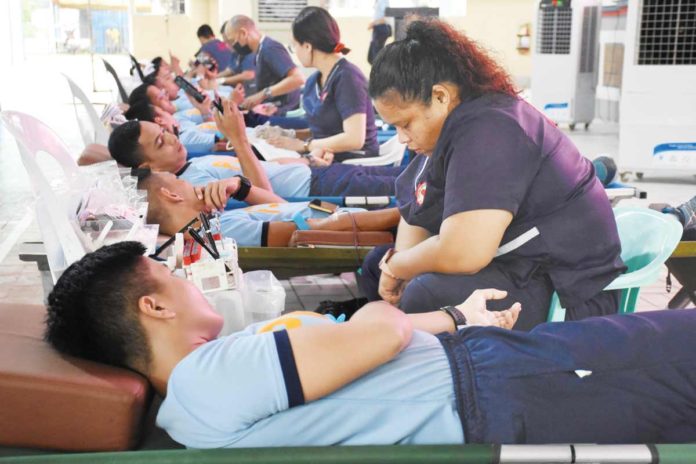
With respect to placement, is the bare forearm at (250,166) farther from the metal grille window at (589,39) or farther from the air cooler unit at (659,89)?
the metal grille window at (589,39)

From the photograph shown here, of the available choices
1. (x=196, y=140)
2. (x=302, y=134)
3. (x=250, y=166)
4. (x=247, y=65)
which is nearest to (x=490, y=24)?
(x=247, y=65)

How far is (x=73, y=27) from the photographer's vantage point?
A: 16719 millimetres

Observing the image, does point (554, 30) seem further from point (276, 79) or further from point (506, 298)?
point (506, 298)

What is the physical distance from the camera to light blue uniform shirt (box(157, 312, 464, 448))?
1.34m

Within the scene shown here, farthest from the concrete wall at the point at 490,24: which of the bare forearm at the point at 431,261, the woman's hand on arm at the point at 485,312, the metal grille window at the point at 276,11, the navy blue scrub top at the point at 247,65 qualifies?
the woman's hand on arm at the point at 485,312

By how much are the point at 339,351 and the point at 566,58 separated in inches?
319

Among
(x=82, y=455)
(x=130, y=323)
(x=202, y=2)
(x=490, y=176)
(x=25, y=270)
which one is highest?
(x=202, y=2)

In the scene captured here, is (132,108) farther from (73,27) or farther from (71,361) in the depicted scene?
(73,27)

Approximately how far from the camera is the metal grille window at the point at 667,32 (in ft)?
18.4

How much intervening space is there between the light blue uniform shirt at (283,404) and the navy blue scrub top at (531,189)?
57cm

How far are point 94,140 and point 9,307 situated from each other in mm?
2650

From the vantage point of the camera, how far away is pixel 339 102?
4.35 meters

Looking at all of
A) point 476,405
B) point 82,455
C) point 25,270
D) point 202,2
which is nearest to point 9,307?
point 82,455

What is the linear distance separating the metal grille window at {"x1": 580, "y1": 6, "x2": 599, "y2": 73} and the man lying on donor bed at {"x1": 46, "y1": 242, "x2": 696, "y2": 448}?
783 centimetres
